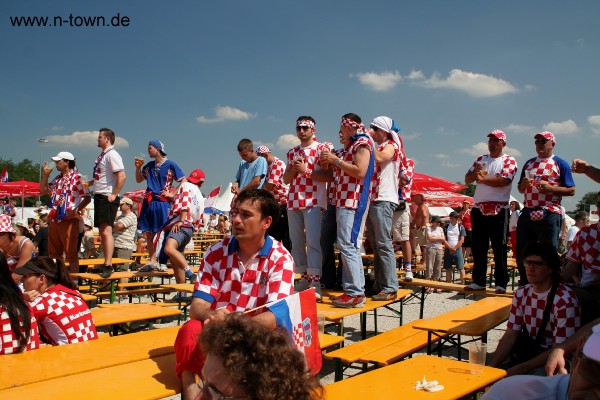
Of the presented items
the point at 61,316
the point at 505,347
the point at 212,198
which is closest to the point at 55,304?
the point at 61,316

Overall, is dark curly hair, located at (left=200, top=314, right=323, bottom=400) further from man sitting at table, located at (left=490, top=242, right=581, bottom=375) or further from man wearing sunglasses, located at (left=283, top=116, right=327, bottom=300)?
man wearing sunglasses, located at (left=283, top=116, right=327, bottom=300)

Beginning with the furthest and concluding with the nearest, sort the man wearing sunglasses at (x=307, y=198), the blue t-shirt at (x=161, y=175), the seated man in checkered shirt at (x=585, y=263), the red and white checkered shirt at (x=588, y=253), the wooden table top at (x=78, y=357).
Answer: the blue t-shirt at (x=161, y=175)
the man wearing sunglasses at (x=307, y=198)
the red and white checkered shirt at (x=588, y=253)
the seated man in checkered shirt at (x=585, y=263)
the wooden table top at (x=78, y=357)

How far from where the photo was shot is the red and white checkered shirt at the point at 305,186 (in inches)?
220

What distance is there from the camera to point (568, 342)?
339 cm

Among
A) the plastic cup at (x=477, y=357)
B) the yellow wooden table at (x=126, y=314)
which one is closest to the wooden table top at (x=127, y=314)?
the yellow wooden table at (x=126, y=314)

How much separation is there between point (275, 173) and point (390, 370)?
4855 millimetres

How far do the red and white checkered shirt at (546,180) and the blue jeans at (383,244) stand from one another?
160 cm

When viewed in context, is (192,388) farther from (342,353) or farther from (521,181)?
(521,181)

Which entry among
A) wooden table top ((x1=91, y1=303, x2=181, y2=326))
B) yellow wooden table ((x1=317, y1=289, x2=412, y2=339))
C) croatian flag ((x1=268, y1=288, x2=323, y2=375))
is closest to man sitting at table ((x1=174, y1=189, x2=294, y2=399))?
croatian flag ((x1=268, y1=288, x2=323, y2=375))

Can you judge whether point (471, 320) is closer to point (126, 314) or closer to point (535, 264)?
point (535, 264)

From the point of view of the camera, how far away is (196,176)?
7785 mm

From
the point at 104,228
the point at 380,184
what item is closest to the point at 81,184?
the point at 104,228

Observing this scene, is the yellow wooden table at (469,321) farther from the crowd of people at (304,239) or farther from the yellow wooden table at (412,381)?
the yellow wooden table at (412,381)

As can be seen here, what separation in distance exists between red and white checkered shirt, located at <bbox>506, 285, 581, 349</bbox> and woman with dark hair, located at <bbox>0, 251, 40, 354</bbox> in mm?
3275
